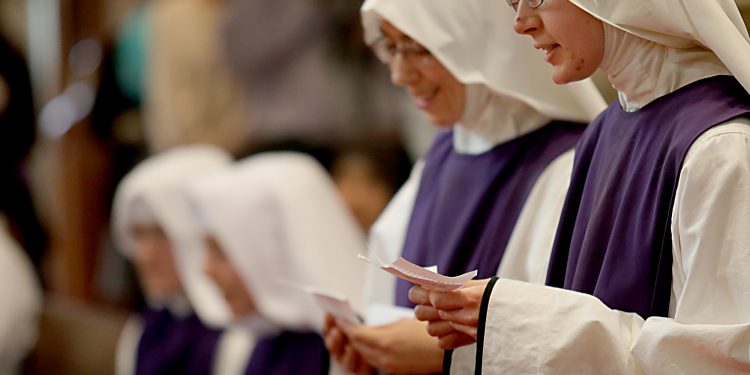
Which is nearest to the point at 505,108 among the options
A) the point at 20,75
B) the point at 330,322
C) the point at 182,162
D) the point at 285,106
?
the point at 330,322

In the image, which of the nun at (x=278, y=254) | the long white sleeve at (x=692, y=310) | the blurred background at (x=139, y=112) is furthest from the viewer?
the blurred background at (x=139, y=112)

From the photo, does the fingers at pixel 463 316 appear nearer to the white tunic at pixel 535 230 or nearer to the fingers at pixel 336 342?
the white tunic at pixel 535 230

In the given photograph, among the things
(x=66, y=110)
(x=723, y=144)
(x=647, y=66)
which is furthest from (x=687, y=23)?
(x=66, y=110)

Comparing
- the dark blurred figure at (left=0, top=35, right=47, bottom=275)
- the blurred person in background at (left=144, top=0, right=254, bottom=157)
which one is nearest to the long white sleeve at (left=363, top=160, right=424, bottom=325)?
the blurred person in background at (left=144, top=0, right=254, bottom=157)

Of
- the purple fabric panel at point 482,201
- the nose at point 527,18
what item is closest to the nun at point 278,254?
the purple fabric panel at point 482,201

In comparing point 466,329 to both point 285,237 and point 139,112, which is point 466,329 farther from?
point 139,112

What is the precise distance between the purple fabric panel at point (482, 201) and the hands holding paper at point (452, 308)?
517 millimetres

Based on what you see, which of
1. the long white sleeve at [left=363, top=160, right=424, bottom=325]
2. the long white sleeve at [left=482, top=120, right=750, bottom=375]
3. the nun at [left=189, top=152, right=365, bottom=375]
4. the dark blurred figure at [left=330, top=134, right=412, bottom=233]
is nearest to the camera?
the long white sleeve at [left=482, top=120, right=750, bottom=375]

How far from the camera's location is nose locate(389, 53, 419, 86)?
9.82 ft

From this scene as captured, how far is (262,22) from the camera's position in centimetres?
654

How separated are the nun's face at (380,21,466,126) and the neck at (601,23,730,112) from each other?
695 millimetres

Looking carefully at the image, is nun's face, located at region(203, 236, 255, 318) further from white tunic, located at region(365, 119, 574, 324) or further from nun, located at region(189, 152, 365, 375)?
white tunic, located at region(365, 119, 574, 324)

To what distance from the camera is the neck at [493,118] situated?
298cm

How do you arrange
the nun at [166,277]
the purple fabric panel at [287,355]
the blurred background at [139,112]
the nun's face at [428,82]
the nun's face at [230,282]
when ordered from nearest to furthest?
the nun's face at [428,82] → the purple fabric panel at [287,355] → the nun's face at [230,282] → the nun at [166,277] → the blurred background at [139,112]
